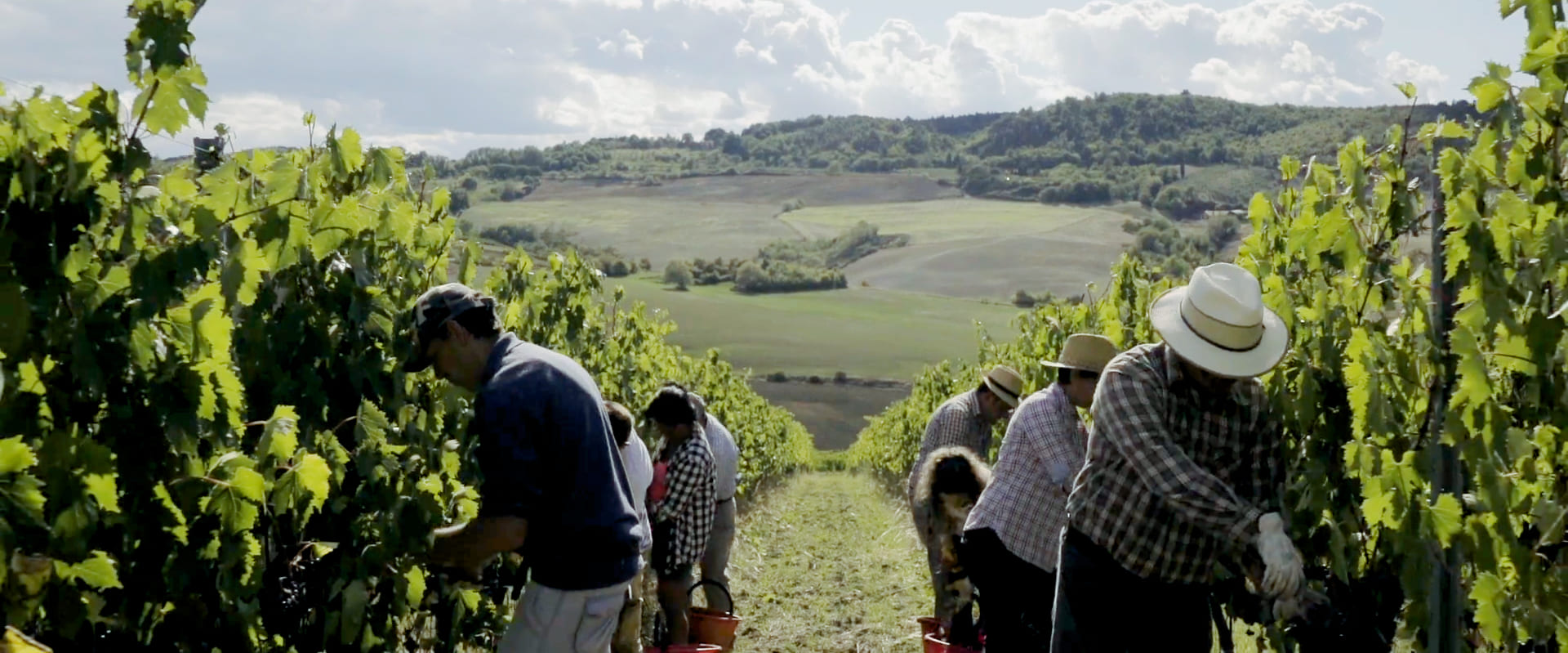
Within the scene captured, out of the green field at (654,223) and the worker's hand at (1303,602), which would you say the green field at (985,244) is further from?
the worker's hand at (1303,602)

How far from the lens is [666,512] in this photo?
22.6 feet

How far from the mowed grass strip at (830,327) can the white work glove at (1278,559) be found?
48.3 meters

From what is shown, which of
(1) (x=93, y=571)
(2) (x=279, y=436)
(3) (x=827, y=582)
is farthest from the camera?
(3) (x=827, y=582)

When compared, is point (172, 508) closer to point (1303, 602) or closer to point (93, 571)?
point (93, 571)

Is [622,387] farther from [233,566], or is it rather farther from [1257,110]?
[1257,110]

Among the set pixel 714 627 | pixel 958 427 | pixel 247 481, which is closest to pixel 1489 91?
pixel 247 481

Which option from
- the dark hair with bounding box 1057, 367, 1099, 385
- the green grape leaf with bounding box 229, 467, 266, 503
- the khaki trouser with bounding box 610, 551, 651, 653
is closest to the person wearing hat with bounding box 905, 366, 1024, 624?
the dark hair with bounding box 1057, 367, 1099, 385

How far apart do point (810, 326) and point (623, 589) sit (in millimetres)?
61503

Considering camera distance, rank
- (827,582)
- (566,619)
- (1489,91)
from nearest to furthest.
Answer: (1489,91), (566,619), (827,582)

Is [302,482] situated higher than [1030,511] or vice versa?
[302,482]

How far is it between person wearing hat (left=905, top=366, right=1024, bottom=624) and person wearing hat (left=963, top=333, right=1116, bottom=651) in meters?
1.76

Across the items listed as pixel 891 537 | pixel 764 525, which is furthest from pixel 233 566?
pixel 764 525

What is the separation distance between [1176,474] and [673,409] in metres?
3.39

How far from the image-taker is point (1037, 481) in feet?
18.1
